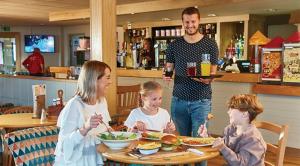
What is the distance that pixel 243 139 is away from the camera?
2271 millimetres

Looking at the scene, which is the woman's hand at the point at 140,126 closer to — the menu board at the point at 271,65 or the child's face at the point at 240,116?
the child's face at the point at 240,116

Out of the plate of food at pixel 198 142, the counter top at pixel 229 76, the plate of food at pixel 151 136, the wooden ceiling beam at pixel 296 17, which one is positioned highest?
the wooden ceiling beam at pixel 296 17

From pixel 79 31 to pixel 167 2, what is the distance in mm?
5987

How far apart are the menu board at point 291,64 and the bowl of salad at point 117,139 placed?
3.09m

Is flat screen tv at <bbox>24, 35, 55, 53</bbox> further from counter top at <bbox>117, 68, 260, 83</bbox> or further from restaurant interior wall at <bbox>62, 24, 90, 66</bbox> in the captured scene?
counter top at <bbox>117, 68, 260, 83</bbox>

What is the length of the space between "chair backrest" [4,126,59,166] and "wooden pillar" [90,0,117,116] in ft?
3.63

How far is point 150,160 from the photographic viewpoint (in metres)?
2.03

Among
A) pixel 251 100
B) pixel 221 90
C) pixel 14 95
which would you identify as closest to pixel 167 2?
pixel 221 90

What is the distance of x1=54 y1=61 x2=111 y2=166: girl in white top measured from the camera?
2332mm

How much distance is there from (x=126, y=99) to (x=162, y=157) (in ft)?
7.24

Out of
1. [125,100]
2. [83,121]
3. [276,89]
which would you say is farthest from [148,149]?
[276,89]

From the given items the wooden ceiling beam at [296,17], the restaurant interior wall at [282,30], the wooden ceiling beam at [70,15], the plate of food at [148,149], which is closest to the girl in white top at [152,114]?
the plate of food at [148,149]

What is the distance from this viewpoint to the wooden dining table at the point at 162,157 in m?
2.01

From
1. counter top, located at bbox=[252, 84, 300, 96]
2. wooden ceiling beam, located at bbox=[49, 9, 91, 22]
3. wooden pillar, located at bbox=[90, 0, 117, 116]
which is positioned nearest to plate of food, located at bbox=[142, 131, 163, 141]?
wooden pillar, located at bbox=[90, 0, 117, 116]
